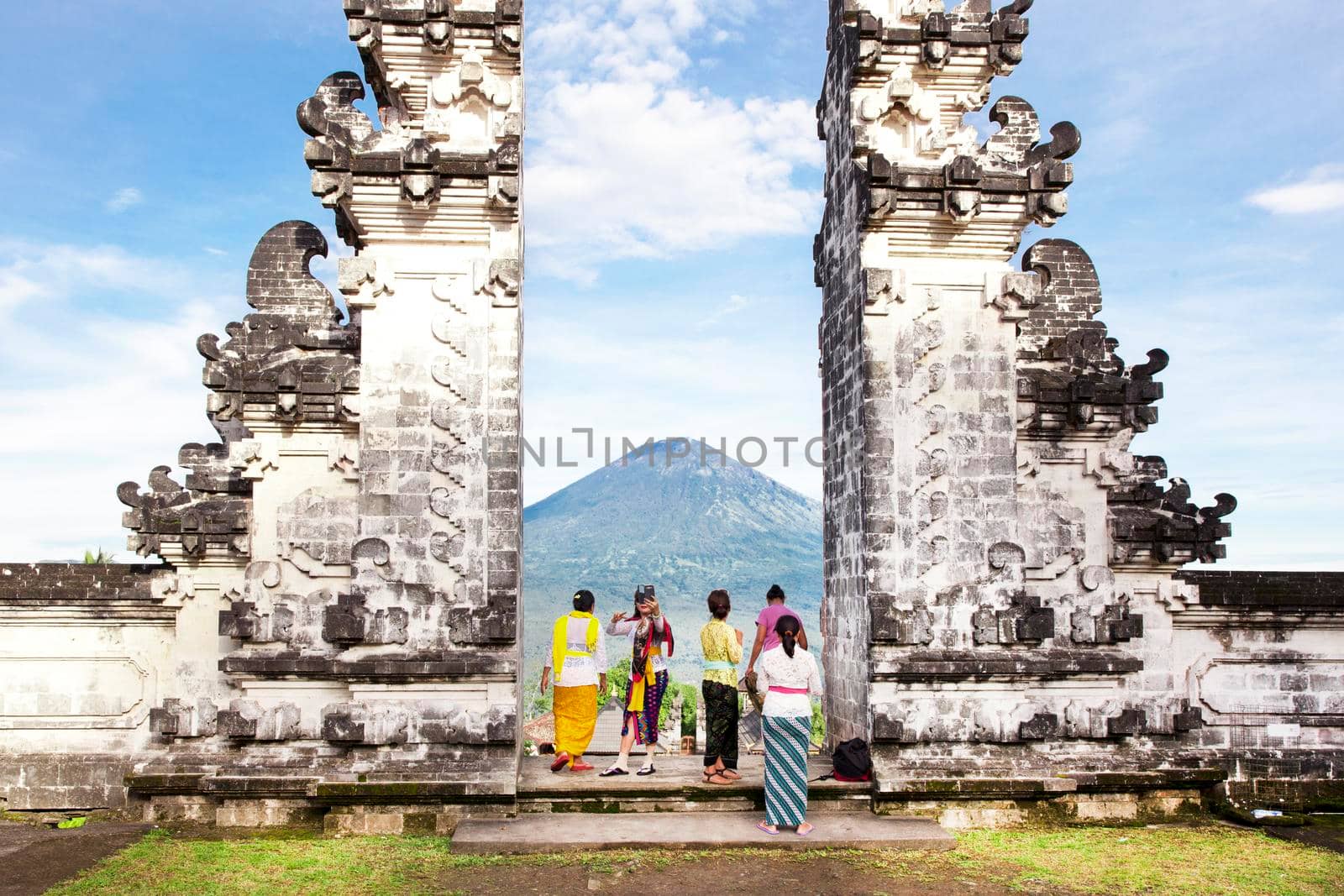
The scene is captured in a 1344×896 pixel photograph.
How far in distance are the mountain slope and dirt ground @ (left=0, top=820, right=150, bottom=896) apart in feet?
133

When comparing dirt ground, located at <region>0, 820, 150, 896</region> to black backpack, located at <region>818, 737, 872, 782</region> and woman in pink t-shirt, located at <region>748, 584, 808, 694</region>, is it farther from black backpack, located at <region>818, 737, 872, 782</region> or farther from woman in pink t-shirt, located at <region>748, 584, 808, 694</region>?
black backpack, located at <region>818, 737, 872, 782</region>

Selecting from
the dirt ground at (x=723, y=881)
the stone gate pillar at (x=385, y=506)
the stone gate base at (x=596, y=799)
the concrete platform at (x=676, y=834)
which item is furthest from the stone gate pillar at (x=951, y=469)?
the stone gate pillar at (x=385, y=506)

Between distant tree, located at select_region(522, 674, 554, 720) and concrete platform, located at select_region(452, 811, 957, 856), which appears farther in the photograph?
distant tree, located at select_region(522, 674, 554, 720)

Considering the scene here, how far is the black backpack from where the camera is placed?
8711 millimetres

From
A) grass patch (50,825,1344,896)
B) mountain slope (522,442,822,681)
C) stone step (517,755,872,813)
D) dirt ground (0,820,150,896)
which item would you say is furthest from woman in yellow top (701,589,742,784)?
mountain slope (522,442,822,681)

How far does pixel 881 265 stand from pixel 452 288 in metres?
3.74

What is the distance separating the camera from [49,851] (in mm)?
7949

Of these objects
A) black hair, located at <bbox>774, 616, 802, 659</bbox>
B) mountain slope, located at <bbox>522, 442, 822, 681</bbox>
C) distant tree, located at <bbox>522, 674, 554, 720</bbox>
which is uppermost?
mountain slope, located at <bbox>522, 442, 822, 681</bbox>

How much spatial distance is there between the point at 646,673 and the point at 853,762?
1868 mm

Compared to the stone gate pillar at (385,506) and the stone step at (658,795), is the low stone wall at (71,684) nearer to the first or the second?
the stone gate pillar at (385,506)

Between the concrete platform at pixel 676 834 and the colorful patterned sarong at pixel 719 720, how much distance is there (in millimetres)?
532

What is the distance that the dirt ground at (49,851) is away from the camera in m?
7.25

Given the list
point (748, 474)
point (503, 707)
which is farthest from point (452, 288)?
point (748, 474)

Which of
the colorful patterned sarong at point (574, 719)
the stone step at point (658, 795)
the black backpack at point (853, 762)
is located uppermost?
the colorful patterned sarong at point (574, 719)
